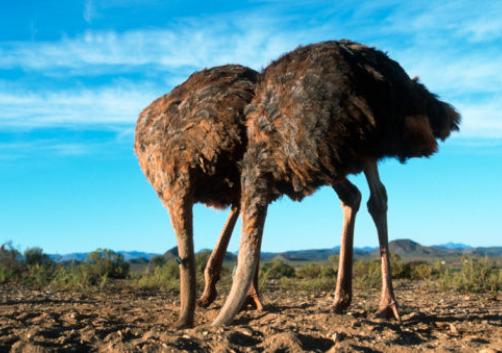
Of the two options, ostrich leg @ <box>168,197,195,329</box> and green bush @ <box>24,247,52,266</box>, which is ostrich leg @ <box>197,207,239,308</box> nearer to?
ostrich leg @ <box>168,197,195,329</box>

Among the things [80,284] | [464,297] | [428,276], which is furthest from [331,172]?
[428,276]

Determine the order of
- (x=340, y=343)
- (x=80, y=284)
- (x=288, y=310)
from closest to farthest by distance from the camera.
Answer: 1. (x=340, y=343)
2. (x=288, y=310)
3. (x=80, y=284)

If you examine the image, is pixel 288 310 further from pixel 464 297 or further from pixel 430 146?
pixel 464 297

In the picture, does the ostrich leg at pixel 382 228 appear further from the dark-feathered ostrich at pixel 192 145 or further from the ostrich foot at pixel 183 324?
the ostrich foot at pixel 183 324

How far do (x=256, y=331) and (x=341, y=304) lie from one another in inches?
69.0

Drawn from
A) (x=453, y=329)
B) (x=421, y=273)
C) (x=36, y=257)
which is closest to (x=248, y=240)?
(x=453, y=329)

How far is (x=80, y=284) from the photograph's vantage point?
39.2 feet

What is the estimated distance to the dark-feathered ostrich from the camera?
6691 millimetres

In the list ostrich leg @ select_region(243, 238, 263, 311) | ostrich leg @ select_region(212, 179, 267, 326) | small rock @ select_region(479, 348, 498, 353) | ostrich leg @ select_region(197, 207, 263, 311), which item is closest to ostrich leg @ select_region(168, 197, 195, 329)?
ostrich leg @ select_region(212, 179, 267, 326)

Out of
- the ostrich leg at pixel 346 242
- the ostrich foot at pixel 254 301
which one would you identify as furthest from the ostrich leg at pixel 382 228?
the ostrich foot at pixel 254 301

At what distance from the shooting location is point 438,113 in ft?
21.1

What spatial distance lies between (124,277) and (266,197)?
10.3 m

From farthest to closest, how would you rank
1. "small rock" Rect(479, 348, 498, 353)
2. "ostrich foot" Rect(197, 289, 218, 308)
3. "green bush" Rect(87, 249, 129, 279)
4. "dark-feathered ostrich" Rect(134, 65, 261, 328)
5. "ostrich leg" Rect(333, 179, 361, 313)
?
1. "green bush" Rect(87, 249, 129, 279)
2. "ostrich foot" Rect(197, 289, 218, 308)
3. "ostrich leg" Rect(333, 179, 361, 313)
4. "dark-feathered ostrich" Rect(134, 65, 261, 328)
5. "small rock" Rect(479, 348, 498, 353)

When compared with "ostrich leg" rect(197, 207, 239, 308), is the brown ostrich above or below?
above
